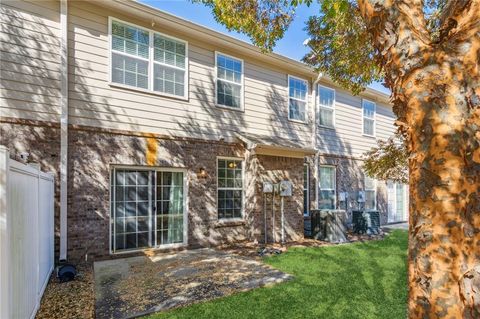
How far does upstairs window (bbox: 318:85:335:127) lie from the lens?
12445 millimetres

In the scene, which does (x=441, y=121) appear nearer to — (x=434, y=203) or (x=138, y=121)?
(x=434, y=203)

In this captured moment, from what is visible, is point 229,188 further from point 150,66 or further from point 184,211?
point 150,66

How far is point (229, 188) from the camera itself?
948 centimetres

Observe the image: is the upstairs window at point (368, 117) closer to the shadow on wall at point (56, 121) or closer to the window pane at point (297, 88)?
the window pane at point (297, 88)

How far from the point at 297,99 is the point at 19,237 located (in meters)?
10.2

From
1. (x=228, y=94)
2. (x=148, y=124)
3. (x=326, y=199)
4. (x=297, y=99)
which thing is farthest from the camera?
(x=326, y=199)

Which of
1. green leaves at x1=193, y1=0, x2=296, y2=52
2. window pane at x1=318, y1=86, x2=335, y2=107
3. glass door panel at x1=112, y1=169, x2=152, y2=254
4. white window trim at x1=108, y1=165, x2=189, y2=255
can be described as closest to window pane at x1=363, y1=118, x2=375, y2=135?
window pane at x1=318, y1=86, x2=335, y2=107

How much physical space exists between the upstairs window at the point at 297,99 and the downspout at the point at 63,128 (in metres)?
7.43

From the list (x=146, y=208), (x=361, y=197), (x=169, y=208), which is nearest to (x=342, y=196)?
(x=361, y=197)

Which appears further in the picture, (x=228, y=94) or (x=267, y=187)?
(x=228, y=94)

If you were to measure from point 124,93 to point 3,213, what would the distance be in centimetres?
580

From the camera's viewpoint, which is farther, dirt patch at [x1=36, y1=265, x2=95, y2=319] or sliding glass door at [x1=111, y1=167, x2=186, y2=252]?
sliding glass door at [x1=111, y1=167, x2=186, y2=252]

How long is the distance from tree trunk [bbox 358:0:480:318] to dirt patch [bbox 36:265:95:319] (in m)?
4.37

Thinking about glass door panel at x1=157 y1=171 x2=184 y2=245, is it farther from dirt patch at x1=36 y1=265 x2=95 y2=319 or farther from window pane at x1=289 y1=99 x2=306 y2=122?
window pane at x1=289 y1=99 x2=306 y2=122
